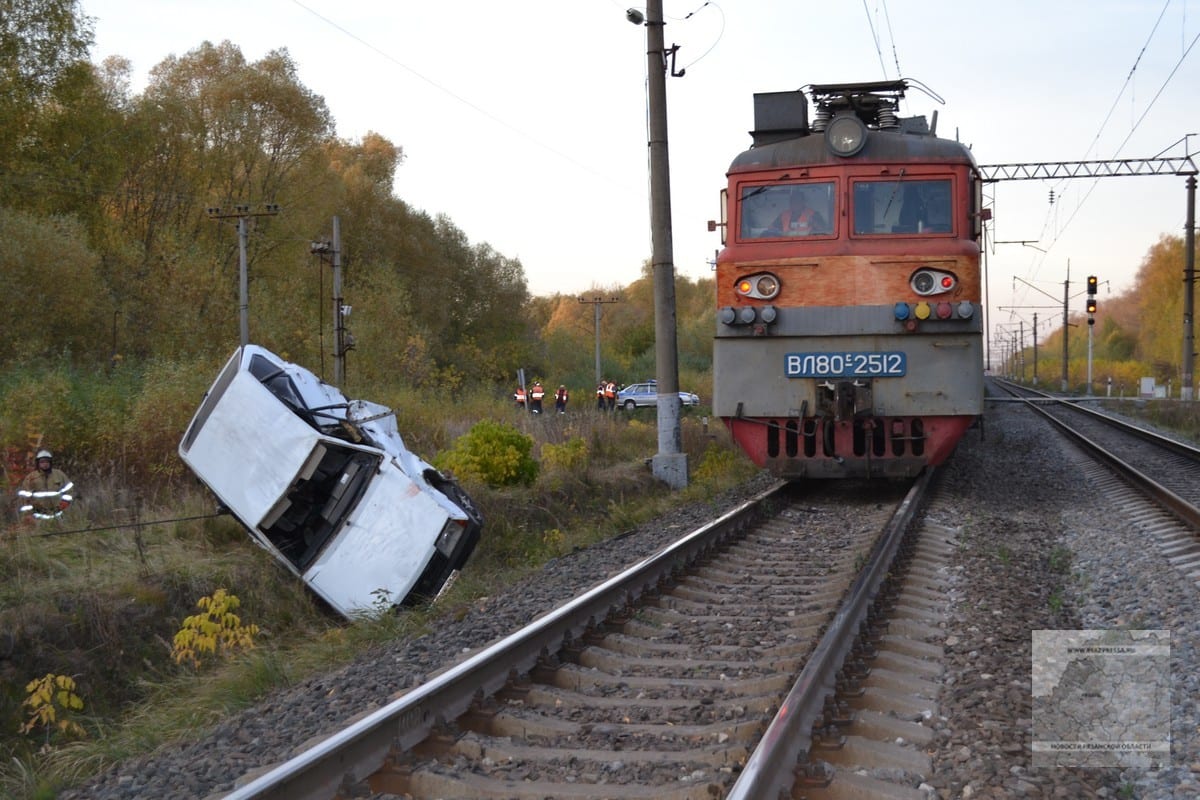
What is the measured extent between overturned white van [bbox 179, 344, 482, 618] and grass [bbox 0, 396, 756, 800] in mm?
481

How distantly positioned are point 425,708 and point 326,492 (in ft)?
21.0

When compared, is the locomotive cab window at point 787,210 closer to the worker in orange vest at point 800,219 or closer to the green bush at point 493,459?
the worker in orange vest at point 800,219

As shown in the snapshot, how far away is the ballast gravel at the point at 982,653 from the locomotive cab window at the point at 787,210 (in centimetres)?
270

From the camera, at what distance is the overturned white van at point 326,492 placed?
8875 millimetres

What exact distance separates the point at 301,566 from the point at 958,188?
6.78m

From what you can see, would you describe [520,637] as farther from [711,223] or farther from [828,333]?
[711,223]

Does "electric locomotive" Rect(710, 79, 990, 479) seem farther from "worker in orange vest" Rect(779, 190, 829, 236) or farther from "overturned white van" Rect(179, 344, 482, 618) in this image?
"overturned white van" Rect(179, 344, 482, 618)

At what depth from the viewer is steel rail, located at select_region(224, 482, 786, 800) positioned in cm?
351

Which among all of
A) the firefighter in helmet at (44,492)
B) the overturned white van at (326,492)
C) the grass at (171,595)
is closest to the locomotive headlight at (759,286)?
the grass at (171,595)

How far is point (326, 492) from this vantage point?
10320 mm

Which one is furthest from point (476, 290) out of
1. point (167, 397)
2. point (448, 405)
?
point (167, 397)

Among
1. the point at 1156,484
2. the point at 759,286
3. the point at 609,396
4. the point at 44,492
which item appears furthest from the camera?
the point at 609,396

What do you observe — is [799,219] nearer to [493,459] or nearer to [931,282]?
[931,282]

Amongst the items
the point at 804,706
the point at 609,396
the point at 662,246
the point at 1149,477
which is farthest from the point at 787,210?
the point at 609,396
